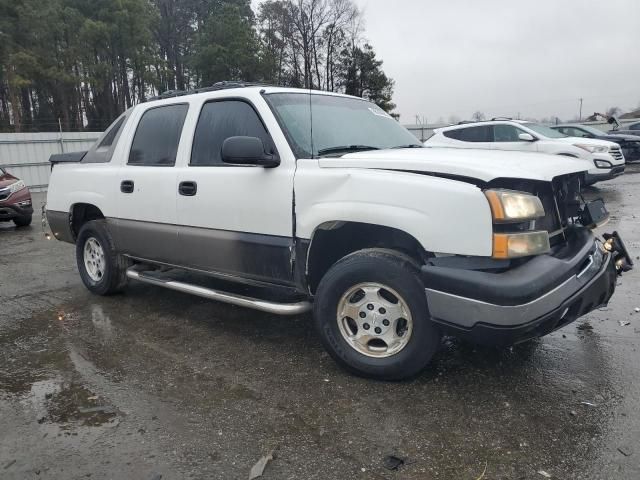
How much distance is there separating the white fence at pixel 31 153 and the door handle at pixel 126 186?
1646 cm

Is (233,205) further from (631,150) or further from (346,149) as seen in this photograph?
(631,150)

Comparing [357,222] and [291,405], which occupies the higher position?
[357,222]

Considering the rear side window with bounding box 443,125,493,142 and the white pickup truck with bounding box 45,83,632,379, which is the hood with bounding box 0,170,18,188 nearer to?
the white pickup truck with bounding box 45,83,632,379

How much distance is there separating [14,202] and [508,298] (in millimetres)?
10624

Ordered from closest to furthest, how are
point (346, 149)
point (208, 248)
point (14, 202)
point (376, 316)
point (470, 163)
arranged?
1. point (470, 163)
2. point (376, 316)
3. point (346, 149)
4. point (208, 248)
5. point (14, 202)

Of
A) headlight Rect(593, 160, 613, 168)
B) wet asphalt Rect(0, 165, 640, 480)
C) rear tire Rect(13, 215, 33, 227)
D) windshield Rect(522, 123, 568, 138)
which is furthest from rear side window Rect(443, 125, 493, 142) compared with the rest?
rear tire Rect(13, 215, 33, 227)

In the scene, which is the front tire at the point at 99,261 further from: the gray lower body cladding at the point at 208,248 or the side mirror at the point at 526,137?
the side mirror at the point at 526,137

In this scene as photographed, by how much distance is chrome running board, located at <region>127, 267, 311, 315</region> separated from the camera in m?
3.57

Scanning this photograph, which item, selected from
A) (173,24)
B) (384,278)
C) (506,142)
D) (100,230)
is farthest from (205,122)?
(173,24)

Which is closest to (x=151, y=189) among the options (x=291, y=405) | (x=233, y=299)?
(x=233, y=299)

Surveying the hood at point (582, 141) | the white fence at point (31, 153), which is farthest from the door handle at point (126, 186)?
the white fence at point (31, 153)

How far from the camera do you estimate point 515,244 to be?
2.79 m

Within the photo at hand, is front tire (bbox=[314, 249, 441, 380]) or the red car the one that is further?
the red car

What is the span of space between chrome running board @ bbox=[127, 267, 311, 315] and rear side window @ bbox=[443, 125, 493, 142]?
969cm
